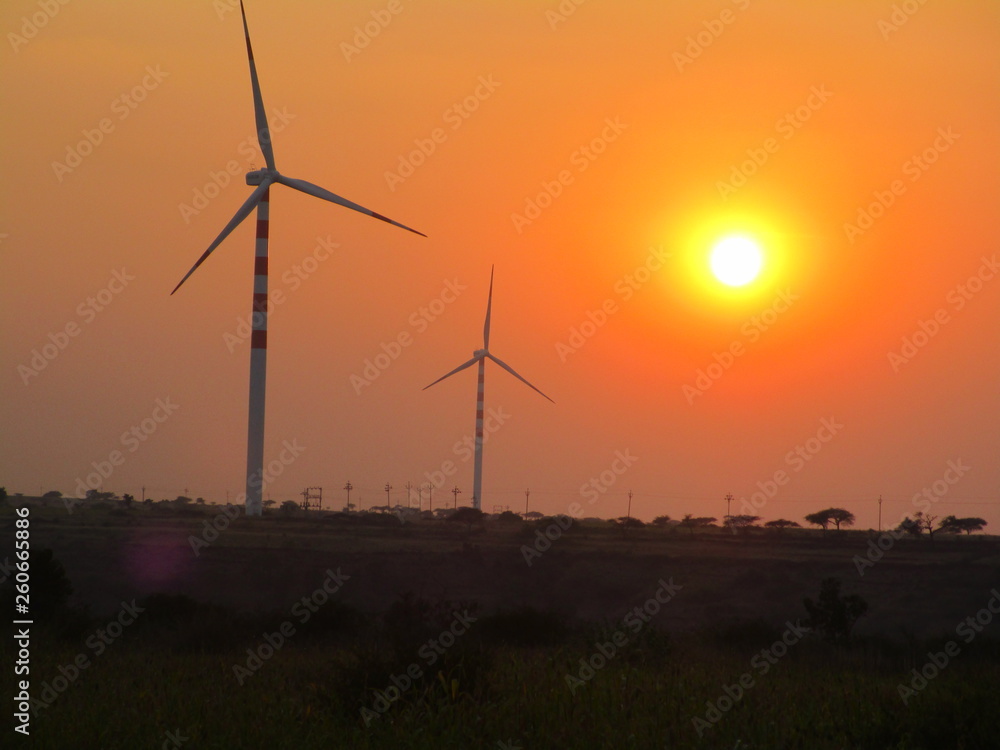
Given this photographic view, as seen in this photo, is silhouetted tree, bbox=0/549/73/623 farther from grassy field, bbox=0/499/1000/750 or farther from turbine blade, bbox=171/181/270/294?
turbine blade, bbox=171/181/270/294

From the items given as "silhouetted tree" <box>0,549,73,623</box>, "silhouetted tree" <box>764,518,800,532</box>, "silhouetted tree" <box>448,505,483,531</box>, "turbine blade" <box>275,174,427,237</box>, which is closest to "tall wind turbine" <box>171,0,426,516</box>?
"turbine blade" <box>275,174,427,237</box>

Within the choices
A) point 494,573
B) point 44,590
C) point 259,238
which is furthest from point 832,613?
point 259,238

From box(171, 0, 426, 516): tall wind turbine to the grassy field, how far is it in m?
7.99

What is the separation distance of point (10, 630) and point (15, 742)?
57.0ft

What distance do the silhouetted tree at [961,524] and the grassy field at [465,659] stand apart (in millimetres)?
101821

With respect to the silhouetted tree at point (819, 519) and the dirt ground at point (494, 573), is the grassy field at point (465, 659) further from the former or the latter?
the silhouetted tree at point (819, 519)

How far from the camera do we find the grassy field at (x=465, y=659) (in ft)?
65.9

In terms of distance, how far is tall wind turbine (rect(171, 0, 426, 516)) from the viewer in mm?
74375

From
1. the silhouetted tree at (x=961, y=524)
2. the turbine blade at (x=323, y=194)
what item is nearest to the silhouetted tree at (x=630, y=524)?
the silhouetted tree at (x=961, y=524)


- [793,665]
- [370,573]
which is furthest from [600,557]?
[793,665]

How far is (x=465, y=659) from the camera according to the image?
23016 mm

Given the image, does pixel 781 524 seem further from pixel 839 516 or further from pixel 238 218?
pixel 238 218

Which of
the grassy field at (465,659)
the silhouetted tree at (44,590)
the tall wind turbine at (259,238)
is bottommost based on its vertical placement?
the grassy field at (465,659)

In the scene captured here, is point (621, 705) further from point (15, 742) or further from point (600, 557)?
point (600, 557)
